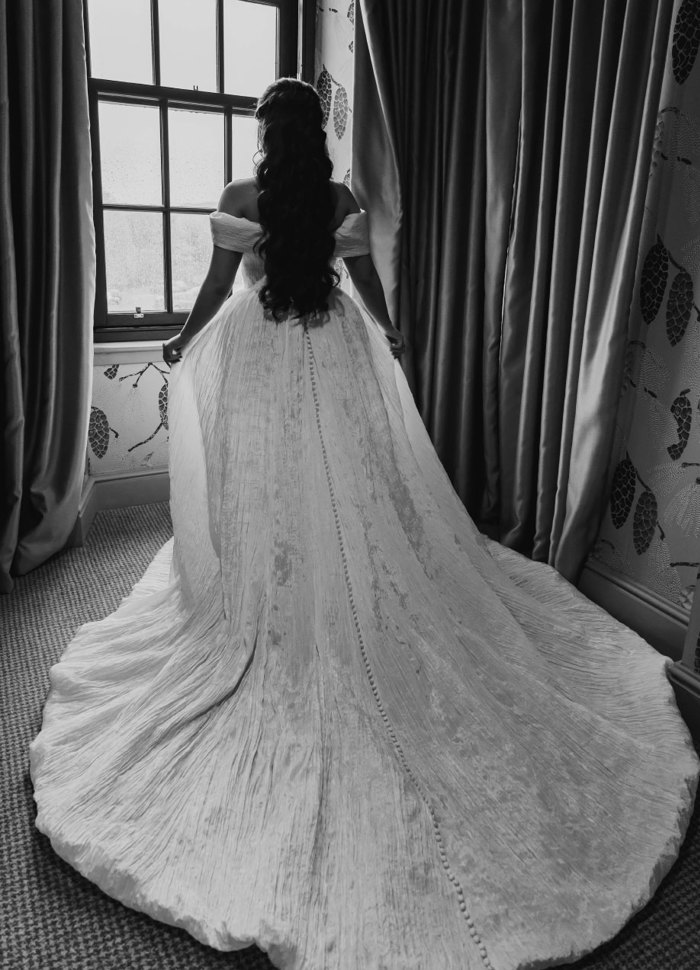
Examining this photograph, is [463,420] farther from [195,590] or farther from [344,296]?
[195,590]

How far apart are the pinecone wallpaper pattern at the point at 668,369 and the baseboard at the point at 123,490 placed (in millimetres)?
1753

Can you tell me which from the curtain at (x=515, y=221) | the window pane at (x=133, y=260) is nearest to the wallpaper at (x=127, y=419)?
the window pane at (x=133, y=260)

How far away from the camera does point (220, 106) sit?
300cm

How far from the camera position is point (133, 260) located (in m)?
3.01

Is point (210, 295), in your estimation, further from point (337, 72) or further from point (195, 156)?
point (337, 72)

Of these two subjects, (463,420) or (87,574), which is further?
(463,420)

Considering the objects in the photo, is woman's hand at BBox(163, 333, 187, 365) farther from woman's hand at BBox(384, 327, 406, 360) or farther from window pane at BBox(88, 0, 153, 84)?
window pane at BBox(88, 0, 153, 84)

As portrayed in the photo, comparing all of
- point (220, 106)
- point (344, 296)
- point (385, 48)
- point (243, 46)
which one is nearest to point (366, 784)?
point (344, 296)

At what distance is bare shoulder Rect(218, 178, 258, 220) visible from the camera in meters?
1.71

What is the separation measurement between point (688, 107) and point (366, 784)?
1.65 metres

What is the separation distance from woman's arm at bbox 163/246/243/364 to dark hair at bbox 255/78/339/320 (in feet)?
0.32

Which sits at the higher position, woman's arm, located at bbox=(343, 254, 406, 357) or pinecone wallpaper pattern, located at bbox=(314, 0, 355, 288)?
pinecone wallpaper pattern, located at bbox=(314, 0, 355, 288)

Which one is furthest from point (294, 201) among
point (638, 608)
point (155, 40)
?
point (155, 40)

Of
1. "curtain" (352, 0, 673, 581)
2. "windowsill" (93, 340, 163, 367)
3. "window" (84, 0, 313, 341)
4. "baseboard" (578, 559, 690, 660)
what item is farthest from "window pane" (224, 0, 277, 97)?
"baseboard" (578, 559, 690, 660)
